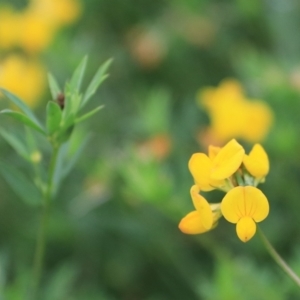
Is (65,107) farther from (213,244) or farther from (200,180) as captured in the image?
(213,244)

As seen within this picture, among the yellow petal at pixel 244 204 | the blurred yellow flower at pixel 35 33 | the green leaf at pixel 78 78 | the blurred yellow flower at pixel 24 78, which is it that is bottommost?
the yellow petal at pixel 244 204

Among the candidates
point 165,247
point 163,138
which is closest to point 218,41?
point 163,138

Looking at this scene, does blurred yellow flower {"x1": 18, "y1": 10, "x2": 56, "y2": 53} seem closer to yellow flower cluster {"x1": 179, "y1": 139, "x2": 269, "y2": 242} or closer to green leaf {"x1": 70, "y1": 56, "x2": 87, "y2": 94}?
green leaf {"x1": 70, "y1": 56, "x2": 87, "y2": 94}

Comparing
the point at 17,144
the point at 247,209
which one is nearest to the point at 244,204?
the point at 247,209

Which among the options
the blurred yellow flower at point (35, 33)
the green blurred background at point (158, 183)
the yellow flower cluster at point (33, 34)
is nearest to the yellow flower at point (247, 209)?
the green blurred background at point (158, 183)

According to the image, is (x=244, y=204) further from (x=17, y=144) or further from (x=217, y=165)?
(x=17, y=144)

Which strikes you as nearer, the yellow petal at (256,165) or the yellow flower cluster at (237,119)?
the yellow petal at (256,165)

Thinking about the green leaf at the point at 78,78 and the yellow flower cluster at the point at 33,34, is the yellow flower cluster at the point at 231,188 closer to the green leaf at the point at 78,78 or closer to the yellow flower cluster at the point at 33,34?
the green leaf at the point at 78,78
